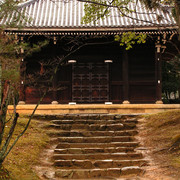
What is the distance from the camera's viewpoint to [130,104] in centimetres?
1528

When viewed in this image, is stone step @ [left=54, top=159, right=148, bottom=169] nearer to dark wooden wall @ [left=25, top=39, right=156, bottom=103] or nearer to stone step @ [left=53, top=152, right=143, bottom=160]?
stone step @ [left=53, top=152, right=143, bottom=160]

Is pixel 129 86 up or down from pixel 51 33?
down

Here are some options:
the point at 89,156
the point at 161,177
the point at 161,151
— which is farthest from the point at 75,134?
the point at 161,177

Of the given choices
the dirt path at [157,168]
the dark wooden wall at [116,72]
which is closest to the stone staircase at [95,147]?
the dirt path at [157,168]

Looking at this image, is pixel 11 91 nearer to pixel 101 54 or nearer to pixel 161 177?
pixel 161 177

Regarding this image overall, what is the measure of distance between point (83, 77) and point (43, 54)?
8.22 ft

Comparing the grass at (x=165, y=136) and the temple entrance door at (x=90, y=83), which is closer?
the grass at (x=165, y=136)

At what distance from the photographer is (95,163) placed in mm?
8172

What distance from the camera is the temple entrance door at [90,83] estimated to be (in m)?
16.4

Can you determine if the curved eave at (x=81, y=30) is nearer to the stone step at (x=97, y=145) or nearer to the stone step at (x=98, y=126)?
the stone step at (x=98, y=126)

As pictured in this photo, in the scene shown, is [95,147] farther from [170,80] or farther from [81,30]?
[170,80]

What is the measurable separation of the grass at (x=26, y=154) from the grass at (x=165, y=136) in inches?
133

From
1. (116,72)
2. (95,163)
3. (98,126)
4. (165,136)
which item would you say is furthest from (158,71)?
(95,163)

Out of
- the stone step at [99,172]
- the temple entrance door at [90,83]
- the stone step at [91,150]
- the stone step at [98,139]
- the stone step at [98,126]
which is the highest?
the temple entrance door at [90,83]
